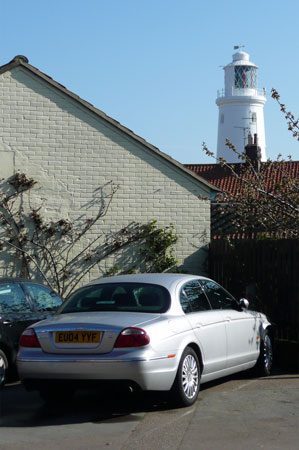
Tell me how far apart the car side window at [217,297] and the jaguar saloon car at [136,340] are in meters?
0.03

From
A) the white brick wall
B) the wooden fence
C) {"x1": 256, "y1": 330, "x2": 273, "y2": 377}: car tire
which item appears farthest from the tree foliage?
{"x1": 256, "y1": 330, "x2": 273, "y2": 377}: car tire

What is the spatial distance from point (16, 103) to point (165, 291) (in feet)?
34.2

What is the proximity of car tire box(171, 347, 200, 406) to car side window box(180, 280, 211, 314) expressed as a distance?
59cm

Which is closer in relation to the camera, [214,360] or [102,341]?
[102,341]

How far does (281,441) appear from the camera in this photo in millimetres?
6754

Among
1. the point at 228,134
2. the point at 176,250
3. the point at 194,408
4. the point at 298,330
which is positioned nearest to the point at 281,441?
the point at 194,408

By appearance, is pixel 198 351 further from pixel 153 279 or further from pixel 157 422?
pixel 157 422

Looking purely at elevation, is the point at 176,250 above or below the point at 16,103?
below

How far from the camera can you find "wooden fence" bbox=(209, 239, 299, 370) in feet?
43.4

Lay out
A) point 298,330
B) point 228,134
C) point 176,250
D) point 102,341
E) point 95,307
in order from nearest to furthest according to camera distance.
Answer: point 102,341 < point 95,307 < point 298,330 < point 176,250 < point 228,134

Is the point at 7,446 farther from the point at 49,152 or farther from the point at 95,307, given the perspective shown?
the point at 49,152

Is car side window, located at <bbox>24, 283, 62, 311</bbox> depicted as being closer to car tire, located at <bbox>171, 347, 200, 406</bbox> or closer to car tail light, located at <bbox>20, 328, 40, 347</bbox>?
car tail light, located at <bbox>20, 328, 40, 347</bbox>

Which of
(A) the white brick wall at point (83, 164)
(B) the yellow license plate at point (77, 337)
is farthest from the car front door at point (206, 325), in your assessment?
(A) the white brick wall at point (83, 164)

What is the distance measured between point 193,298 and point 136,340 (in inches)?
61.2
